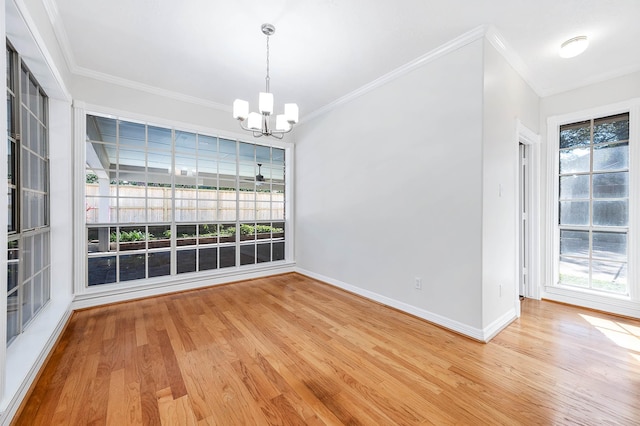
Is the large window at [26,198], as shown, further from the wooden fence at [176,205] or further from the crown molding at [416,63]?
the crown molding at [416,63]

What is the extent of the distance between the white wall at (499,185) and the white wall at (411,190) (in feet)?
0.32

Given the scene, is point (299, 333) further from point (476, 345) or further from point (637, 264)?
point (637, 264)

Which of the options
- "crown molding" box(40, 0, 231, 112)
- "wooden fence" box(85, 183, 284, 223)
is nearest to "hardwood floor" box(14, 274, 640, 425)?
"wooden fence" box(85, 183, 284, 223)

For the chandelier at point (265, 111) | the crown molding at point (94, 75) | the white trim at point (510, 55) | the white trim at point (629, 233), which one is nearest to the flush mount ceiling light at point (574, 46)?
the white trim at point (510, 55)

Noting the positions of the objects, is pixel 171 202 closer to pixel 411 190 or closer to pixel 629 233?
pixel 411 190

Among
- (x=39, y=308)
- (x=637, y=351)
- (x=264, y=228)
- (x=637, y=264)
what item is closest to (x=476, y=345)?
(x=637, y=351)

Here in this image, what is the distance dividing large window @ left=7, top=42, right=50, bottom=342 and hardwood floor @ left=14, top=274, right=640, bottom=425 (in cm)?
47

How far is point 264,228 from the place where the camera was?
4750 mm

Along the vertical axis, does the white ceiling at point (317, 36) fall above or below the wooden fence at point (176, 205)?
above

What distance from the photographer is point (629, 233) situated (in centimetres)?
297

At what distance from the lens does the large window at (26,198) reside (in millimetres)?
1961

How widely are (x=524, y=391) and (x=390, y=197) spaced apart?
2072 mm

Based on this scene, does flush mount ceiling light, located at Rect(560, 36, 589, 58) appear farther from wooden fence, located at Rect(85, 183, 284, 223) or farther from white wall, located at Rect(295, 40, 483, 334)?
wooden fence, located at Rect(85, 183, 284, 223)

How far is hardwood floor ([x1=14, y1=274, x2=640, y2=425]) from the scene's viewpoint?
5.10 ft
